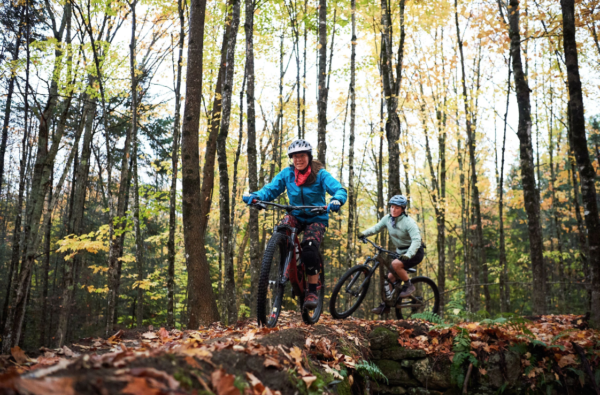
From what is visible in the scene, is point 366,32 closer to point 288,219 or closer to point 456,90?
point 456,90

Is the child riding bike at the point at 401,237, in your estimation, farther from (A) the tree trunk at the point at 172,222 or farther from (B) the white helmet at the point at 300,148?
(A) the tree trunk at the point at 172,222

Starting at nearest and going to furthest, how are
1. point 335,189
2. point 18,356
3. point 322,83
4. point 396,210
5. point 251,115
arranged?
point 18,356 < point 335,189 < point 396,210 < point 251,115 < point 322,83

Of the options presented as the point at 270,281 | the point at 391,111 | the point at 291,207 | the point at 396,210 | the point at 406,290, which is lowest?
the point at 406,290

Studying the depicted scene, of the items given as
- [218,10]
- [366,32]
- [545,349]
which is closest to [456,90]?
[366,32]

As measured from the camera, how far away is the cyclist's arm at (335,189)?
193 inches

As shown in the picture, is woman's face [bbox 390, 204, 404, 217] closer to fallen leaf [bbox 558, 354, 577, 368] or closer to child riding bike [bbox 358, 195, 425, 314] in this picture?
child riding bike [bbox 358, 195, 425, 314]

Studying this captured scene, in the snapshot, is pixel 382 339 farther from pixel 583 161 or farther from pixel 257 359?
pixel 583 161

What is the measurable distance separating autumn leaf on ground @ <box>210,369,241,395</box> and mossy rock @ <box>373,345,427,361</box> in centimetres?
381

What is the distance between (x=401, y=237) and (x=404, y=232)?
11 cm

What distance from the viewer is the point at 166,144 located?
2338cm

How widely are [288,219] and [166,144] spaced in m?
20.3

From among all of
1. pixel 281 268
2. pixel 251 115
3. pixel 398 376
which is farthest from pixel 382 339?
pixel 251 115

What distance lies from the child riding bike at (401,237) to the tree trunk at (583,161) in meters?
2.80

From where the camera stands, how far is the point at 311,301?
5254 millimetres
